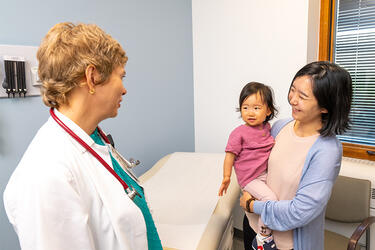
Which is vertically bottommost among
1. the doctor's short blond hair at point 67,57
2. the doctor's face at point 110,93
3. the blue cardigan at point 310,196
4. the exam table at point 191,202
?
the exam table at point 191,202

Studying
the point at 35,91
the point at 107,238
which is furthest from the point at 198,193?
the point at 35,91

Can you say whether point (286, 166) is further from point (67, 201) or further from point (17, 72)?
point (17, 72)

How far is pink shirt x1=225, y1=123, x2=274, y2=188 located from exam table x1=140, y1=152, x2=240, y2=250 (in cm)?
30

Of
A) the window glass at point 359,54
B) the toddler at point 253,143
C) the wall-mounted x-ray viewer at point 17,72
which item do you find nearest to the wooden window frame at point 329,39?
the window glass at point 359,54

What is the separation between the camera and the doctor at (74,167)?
672 mm

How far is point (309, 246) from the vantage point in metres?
1.11

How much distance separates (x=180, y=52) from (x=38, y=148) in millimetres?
1954

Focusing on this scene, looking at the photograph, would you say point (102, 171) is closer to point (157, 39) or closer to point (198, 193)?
point (198, 193)

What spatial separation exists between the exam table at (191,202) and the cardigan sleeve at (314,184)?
41cm

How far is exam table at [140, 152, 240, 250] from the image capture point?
50.4 inches

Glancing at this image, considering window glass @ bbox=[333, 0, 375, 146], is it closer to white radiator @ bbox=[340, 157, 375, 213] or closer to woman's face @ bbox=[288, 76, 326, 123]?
white radiator @ bbox=[340, 157, 375, 213]

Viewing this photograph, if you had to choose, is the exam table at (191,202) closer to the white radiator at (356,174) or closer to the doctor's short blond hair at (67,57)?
the doctor's short blond hair at (67,57)

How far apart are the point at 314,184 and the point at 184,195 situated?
2.86 feet

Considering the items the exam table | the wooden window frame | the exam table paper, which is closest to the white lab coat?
the exam table
